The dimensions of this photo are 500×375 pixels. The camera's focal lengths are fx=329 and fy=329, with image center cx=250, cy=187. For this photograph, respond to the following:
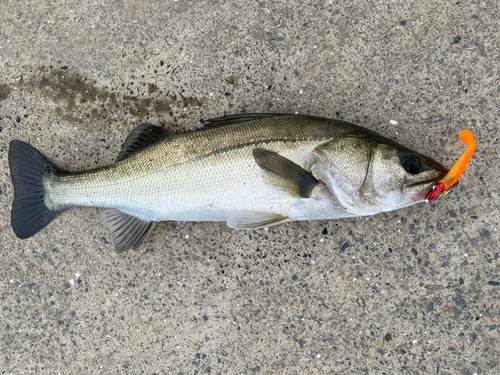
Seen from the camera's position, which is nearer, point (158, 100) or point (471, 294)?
point (471, 294)

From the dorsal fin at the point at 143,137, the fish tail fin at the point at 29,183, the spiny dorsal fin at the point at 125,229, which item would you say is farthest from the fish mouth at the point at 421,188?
the fish tail fin at the point at 29,183

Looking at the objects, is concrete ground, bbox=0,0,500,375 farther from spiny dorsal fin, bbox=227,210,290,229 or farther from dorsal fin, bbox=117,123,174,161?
spiny dorsal fin, bbox=227,210,290,229

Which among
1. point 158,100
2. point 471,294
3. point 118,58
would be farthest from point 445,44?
point 118,58

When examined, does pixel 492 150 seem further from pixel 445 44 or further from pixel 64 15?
pixel 64 15

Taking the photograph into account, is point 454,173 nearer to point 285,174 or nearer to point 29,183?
point 285,174

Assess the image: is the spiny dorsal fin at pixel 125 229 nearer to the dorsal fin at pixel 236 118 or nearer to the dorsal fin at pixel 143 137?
the dorsal fin at pixel 143 137

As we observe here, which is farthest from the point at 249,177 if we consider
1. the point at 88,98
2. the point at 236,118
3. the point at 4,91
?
the point at 4,91

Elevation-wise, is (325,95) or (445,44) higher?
(445,44)
